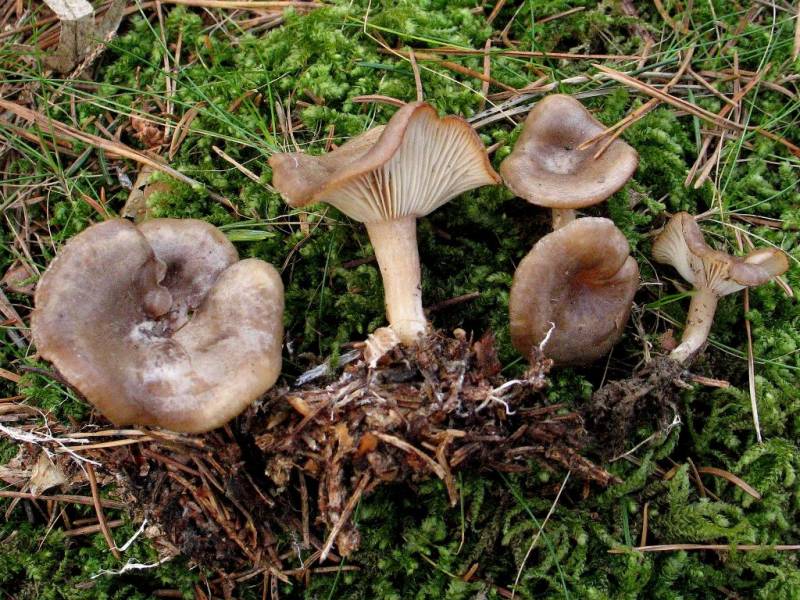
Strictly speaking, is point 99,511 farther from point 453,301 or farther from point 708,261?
point 708,261

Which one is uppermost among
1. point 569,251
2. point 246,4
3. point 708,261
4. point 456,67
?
point 246,4

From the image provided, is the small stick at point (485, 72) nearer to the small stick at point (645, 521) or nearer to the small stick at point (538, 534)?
the small stick at point (538, 534)

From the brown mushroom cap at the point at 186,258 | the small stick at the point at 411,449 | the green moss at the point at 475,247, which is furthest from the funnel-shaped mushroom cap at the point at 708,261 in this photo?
the brown mushroom cap at the point at 186,258

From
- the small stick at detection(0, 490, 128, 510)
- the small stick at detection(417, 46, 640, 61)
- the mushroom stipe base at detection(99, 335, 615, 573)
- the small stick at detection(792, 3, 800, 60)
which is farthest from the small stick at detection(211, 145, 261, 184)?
the small stick at detection(792, 3, 800, 60)

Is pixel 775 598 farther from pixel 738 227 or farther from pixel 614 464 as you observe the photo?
pixel 738 227

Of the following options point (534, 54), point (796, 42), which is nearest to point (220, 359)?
point (534, 54)

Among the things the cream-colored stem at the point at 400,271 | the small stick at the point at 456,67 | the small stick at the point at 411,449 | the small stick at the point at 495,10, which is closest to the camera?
the small stick at the point at 411,449
